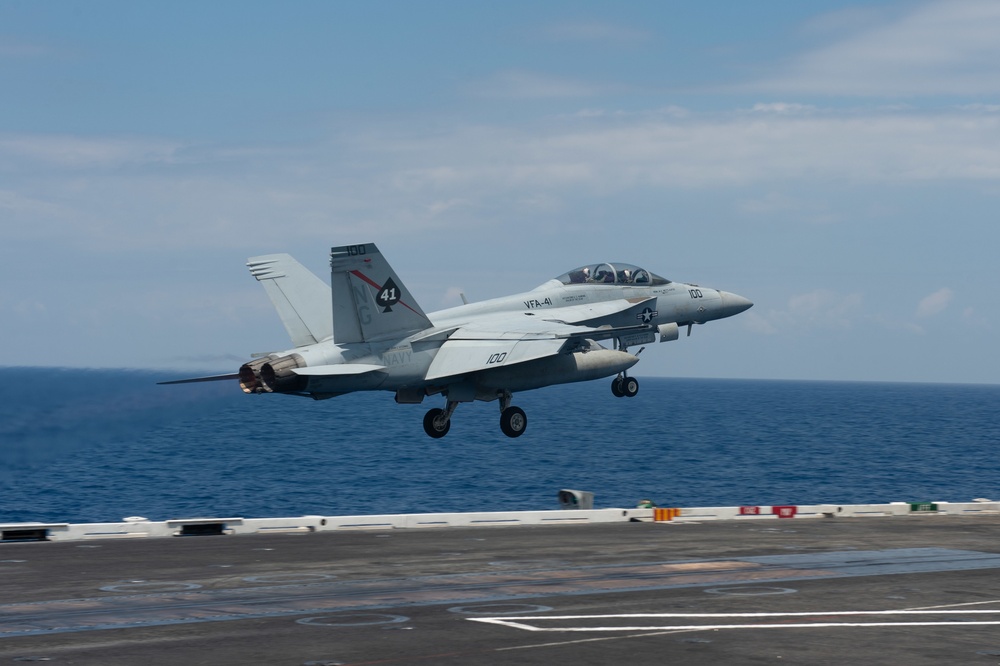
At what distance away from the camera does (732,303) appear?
41156 millimetres

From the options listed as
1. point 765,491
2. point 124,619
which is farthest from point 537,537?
point 765,491

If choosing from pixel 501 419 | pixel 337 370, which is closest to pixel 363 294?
pixel 337 370

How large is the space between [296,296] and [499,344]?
681 cm

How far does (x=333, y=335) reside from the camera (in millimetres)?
32969

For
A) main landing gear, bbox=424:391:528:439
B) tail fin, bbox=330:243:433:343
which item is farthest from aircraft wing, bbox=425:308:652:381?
main landing gear, bbox=424:391:528:439

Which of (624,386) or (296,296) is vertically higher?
(296,296)

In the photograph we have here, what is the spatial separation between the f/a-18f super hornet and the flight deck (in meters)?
4.65

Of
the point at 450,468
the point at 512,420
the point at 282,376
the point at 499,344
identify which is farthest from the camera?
the point at 450,468

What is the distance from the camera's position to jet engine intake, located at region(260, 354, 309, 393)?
30266mm

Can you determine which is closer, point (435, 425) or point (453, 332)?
point (453, 332)

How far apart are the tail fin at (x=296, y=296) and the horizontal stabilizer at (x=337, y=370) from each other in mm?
3648

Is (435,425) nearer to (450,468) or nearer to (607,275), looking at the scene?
(607,275)

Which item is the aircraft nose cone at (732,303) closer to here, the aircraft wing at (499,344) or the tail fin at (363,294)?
the aircraft wing at (499,344)

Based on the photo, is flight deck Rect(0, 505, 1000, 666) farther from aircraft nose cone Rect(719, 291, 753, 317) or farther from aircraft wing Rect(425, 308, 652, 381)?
aircraft nose cone Rect(719, 291, 753, 317)
